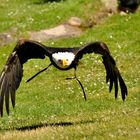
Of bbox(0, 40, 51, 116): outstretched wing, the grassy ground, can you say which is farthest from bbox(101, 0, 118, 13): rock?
bbox(0, 40, 51, 116): outstretched wing

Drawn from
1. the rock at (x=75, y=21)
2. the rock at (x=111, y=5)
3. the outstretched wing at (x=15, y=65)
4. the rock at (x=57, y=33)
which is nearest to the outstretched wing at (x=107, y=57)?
the outstretched wing at (x=15, y=65)

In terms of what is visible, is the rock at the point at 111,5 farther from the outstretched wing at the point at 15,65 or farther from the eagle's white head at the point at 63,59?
the eagle's white head at the point at 63,59

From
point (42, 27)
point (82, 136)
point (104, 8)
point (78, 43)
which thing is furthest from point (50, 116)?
point (104, 8)

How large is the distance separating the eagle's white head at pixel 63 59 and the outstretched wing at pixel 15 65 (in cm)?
51

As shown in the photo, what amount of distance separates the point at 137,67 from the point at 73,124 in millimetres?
12963

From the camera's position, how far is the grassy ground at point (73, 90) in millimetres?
14023

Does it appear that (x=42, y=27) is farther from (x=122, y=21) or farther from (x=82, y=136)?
(x=82, y=136)

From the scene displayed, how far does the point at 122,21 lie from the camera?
118 ft

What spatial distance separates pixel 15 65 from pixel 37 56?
36.7 inches

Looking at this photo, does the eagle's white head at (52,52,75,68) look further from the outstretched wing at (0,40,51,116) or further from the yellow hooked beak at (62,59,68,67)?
the outstretched wing at (0,40,51,116)

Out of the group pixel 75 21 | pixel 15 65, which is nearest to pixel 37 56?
pixel 15 65

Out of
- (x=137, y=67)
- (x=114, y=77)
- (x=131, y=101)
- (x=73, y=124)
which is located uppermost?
(x=114, y=77)

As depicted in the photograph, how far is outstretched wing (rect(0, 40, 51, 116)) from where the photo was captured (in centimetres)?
1420

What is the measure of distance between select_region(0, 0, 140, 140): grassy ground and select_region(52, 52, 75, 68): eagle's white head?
154 centimetres
